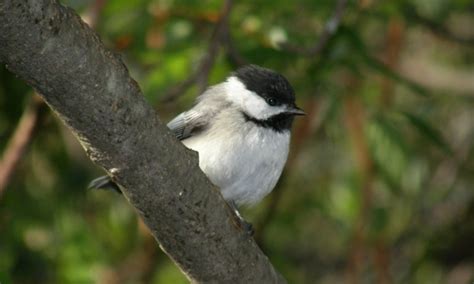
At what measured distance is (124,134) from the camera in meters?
2.23

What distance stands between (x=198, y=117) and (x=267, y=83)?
0.36 metres

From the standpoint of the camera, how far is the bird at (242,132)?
3.41 m

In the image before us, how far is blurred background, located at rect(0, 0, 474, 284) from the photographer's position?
3.79 m

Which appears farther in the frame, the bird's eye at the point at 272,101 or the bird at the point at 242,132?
the bird's eye at the point at 272,101

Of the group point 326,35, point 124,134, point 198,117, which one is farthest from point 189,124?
point 124,134

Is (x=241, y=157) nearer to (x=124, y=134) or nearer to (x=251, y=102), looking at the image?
(x=251, y=102)

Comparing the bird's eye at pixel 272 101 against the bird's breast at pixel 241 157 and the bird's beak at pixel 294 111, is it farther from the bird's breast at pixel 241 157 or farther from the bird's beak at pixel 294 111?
the bird's breast at pixel 241 157

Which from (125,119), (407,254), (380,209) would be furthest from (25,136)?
(407,254)

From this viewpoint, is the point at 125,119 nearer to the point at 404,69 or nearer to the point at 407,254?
the point at 407,254

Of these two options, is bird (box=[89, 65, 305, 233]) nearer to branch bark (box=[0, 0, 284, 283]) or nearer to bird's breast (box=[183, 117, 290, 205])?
bird's breast (box=[183, 117, 290, 205])

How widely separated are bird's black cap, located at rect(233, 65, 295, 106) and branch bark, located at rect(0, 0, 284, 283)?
1028 mm

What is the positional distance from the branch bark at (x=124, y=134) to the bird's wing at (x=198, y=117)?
86 centimetres

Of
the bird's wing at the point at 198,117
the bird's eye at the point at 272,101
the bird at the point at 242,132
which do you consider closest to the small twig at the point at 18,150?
the bird at the point at 242,132

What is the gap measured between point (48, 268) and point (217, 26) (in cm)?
197
